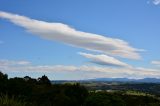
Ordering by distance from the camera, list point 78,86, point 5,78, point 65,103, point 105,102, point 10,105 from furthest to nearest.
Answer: point 5,78
point 78,86
point 65,103
point 105,102
point 10,105

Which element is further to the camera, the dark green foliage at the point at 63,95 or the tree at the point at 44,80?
the tree at the point at 44,80

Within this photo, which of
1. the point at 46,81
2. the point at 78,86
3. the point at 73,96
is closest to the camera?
the point at 73,96

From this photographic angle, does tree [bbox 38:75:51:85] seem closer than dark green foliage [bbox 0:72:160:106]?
No

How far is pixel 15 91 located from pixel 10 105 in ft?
196

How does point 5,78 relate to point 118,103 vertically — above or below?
above

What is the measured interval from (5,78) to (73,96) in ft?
60.3

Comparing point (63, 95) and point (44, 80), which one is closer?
point (63, 95)

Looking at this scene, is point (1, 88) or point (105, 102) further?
point (1, 88)

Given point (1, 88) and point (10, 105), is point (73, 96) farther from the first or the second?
point (10, 105)

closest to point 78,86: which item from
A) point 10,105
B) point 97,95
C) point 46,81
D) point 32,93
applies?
point 32,93

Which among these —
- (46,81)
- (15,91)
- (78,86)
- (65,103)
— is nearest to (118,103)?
(65,103)

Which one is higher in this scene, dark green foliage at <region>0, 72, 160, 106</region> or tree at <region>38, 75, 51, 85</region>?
tree at <region>38, 75, 51, 85</region>

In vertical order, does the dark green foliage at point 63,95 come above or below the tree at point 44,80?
below

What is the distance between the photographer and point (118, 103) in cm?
5628
